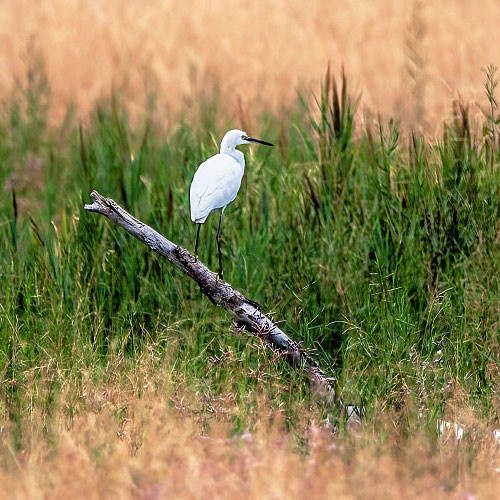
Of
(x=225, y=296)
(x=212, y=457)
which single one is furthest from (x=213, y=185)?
(x=212, y=457)

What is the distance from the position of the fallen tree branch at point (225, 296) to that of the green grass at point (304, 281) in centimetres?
8

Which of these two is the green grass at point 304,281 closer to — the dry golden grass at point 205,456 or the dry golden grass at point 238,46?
the dry golden grass at point 205,456

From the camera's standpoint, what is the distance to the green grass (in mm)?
4023

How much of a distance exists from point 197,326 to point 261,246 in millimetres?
561

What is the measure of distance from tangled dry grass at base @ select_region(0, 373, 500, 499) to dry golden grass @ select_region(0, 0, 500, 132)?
381 cm

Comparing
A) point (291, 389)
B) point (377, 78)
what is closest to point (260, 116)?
point (377, 78)

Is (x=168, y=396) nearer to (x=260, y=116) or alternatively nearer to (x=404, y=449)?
(x=404, y=449)

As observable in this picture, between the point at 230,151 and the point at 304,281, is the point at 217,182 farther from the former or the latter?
the point at 304,281

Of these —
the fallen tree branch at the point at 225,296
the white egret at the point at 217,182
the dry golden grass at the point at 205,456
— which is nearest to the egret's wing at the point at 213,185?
the white egret at the point at 217,182

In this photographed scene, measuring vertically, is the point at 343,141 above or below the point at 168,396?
above

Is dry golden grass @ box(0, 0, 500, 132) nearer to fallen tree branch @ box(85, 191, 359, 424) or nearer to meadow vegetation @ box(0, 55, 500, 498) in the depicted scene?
meadow vegetation @ box(0, 55, 500, 498)

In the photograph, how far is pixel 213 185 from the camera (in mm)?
3424

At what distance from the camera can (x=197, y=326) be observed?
4.53m

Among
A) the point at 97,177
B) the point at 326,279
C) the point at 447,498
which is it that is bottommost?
the point at 447,498
